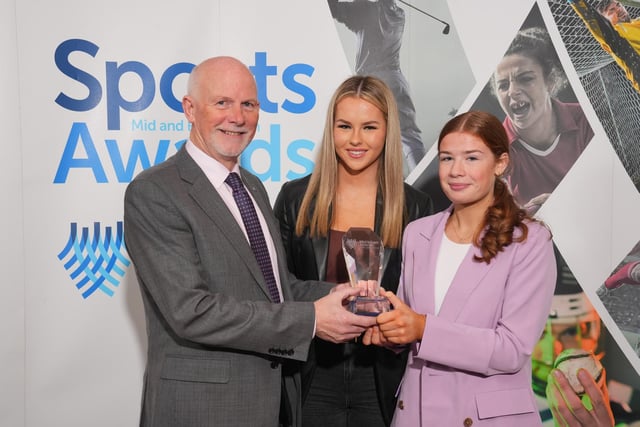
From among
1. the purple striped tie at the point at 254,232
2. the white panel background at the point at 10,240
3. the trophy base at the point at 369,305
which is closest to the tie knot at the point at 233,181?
the purple striped tie at the point at 254,232

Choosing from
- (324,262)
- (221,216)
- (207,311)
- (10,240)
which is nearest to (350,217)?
(324,262)

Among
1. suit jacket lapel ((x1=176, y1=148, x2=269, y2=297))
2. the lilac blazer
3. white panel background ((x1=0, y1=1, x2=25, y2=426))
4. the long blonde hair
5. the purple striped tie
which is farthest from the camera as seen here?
white panel background ((x1=0, y1=1, x2=25, y2=426))

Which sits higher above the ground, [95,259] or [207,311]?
[95,259]

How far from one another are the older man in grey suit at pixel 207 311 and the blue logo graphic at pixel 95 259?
127 centimetres

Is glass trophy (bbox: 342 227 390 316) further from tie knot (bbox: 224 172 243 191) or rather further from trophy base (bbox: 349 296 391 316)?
tie knot (bbox: 224 172 243 191)

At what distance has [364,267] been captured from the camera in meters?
2.08

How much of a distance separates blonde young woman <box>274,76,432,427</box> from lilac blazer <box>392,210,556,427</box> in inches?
16.9

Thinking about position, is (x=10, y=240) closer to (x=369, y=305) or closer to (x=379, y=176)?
(x=379, y=176)

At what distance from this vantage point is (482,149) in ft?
6.21

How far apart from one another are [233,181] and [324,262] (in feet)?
1.98

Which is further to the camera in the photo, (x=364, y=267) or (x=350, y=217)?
(x=350, y=217)

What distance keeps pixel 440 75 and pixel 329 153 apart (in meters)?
0.97

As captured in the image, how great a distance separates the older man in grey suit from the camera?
1813mm

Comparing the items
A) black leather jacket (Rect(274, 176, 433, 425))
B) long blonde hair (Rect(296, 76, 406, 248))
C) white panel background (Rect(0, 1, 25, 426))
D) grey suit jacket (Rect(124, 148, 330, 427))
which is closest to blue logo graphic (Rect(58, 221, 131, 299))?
white panel background (Rect(0, 1, 25, 426))
